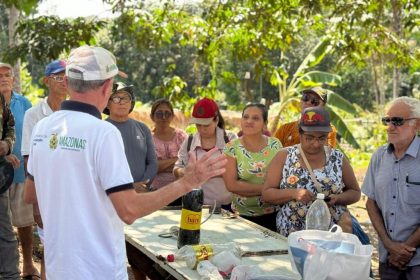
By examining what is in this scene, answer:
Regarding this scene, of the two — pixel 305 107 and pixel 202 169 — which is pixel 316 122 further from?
pixel 202 169

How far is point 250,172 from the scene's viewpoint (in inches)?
194

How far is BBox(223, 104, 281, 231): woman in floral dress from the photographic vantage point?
489 centimetres

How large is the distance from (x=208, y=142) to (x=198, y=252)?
2.42m

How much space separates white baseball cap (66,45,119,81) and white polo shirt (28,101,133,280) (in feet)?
0.40

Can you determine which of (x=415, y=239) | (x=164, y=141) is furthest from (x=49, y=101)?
(x=415, y=239)

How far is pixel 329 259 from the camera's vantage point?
8.90ft

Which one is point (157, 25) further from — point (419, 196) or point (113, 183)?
point (113, 183)

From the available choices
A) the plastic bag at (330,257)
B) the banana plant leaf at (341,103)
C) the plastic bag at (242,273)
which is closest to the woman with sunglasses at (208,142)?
the plastic bag at (242,273)

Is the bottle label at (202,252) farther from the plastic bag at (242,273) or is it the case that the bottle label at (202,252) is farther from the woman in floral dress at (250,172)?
the woman in floral dress at (250,172)

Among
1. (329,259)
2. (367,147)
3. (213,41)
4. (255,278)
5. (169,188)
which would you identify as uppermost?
(213,41)

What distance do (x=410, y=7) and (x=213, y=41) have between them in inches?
119

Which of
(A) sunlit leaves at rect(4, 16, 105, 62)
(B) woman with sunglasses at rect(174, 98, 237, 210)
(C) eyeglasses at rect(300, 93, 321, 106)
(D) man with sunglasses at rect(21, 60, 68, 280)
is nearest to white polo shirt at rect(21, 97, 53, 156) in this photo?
(D) man with sunglasses at rect(21, 60, 68, 280)

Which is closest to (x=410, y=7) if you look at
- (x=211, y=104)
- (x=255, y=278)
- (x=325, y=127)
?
(x=211, y=104)

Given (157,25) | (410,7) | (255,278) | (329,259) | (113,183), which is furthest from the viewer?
(157,25)
